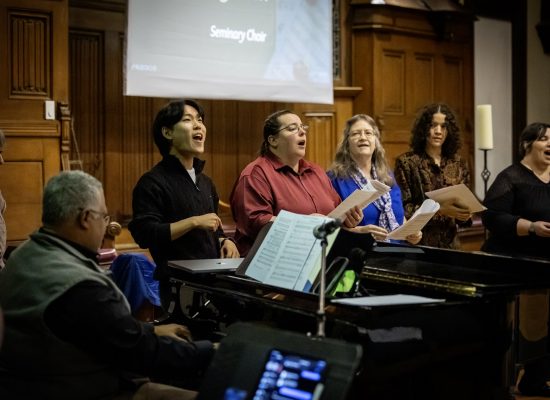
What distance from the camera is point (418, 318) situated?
7.32 feet

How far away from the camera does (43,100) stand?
5375 mm

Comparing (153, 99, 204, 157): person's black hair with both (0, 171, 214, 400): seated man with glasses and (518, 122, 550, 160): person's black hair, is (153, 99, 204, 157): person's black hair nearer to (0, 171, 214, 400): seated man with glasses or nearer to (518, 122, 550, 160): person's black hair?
(0, 171, 214, 400): seated man with glasses

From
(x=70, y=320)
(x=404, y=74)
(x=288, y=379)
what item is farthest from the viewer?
(x=404, y=74)

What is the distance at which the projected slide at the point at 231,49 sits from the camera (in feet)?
18.7

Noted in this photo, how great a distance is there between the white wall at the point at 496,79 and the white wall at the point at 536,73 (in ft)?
0.63

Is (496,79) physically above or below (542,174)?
above

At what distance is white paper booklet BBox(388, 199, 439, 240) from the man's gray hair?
1.53 meters

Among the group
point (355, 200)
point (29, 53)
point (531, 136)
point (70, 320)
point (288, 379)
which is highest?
point (29, 53)

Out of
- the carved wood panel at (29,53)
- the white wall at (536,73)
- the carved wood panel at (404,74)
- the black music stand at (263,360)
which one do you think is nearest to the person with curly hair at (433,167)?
the black music stand at (263,360)

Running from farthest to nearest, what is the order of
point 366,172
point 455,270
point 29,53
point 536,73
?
point 536,73, point 29,53, point 366,172, point 455,270

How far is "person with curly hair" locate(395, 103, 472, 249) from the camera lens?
4.19 metres

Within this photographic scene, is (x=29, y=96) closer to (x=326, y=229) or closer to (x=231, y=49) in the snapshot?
(x=231, y=49)

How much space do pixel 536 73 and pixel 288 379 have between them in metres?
6.63

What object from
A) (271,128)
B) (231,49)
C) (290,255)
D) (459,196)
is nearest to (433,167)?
(459,196)
